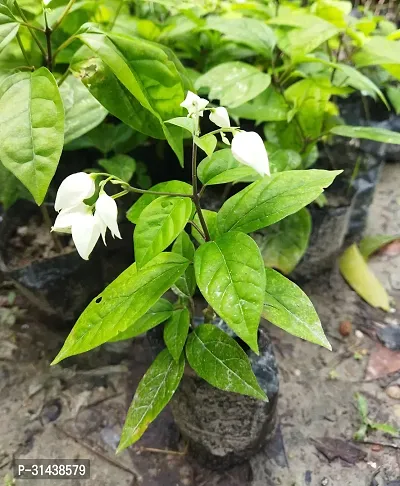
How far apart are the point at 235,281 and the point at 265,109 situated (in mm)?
688

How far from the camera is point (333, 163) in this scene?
1.57 metres

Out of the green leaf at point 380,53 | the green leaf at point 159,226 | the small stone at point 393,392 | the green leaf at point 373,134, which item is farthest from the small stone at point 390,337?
the green leaf at point 159,226

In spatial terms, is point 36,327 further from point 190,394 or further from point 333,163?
point 333,163

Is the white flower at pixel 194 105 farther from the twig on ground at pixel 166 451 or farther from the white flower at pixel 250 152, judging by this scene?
the twig on ground at pixel 166 451

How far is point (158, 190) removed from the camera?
77 centimetres

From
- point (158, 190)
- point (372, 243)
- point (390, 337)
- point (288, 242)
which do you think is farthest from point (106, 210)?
point (372, 243)

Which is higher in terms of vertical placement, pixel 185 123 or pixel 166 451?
pixel 185 123

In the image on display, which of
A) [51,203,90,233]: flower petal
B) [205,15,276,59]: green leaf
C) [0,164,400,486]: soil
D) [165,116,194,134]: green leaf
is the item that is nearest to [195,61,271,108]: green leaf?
[205,15,276,59]: green leaf

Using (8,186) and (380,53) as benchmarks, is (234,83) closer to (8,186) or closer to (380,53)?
(380,53)

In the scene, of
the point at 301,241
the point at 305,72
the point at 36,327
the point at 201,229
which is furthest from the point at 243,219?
the point at 36,327

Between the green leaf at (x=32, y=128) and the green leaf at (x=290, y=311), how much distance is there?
1.36 feet

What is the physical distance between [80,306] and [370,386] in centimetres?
89

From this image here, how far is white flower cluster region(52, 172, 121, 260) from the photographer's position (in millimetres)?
629

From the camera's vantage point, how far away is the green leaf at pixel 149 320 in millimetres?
911
